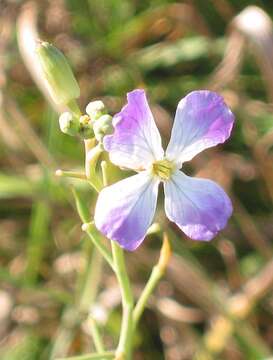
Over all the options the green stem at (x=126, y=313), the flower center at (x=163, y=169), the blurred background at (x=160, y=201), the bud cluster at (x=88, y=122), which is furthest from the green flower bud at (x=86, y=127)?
the blurred background at (x=160, y=201)

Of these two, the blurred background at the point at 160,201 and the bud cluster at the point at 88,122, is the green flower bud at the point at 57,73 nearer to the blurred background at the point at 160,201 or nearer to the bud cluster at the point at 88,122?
the bud cluster at the point at 88,122

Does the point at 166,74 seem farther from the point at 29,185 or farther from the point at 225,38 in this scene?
the point at 29,185

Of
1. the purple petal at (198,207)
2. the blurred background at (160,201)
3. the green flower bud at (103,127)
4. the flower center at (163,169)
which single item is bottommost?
the blurred background at (160,201)

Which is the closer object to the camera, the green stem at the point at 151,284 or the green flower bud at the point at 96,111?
the green flower bud at the point at 96,111

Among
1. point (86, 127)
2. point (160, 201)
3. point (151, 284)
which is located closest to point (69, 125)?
point (86, 127)

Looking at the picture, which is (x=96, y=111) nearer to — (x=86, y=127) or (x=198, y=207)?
(x=86, y=127)

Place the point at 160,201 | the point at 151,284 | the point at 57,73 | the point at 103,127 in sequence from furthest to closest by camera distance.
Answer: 1. the point at 160,201
2. the point at 151,284
3. the point at 57,73
4. the point at 103,127
